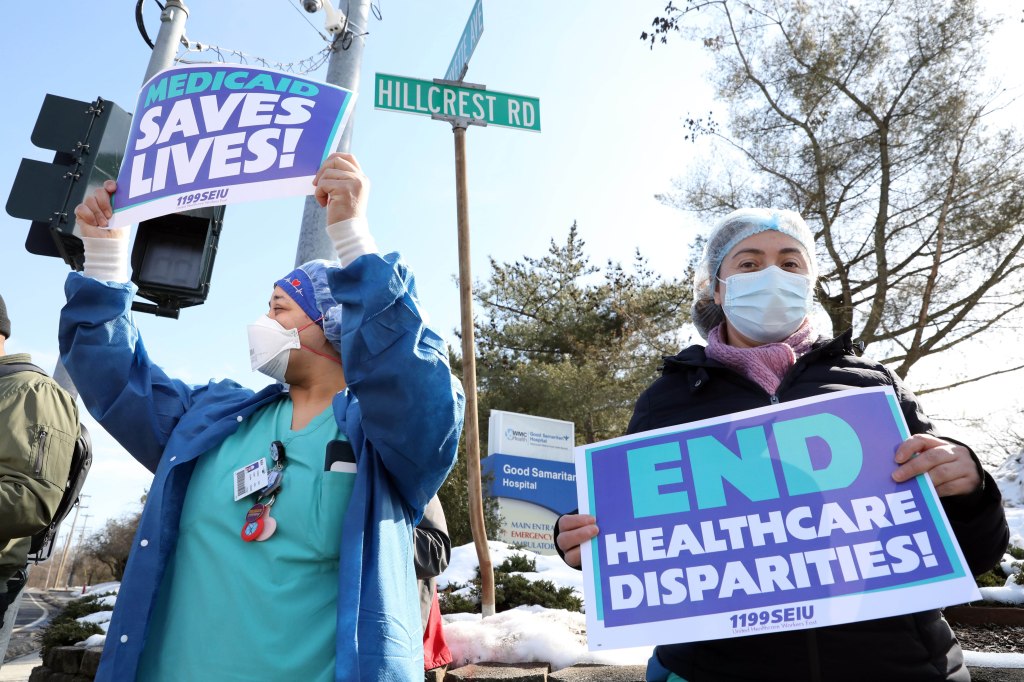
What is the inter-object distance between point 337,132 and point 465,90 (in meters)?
4.03

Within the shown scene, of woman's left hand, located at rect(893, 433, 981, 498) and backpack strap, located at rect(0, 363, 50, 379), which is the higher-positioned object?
backpack strap, located at rect(0, 363, 50, 379)

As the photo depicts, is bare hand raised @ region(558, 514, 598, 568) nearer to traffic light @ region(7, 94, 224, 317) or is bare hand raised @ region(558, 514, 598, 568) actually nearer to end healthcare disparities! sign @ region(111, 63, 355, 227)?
Answer: end healthcare disparities! sign @ region(111, 63, 355, 227)

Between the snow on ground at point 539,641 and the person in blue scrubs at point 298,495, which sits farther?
the snow on ground at point 539,641

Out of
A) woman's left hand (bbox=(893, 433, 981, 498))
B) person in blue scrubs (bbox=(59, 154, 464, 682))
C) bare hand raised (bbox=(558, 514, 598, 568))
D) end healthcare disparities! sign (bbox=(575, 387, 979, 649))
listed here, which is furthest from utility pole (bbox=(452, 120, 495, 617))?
woman's left hand (bbox=(893, 433, 981, 498))

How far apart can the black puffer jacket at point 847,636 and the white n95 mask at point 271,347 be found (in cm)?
125

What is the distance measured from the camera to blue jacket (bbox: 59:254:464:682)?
1.82 metres

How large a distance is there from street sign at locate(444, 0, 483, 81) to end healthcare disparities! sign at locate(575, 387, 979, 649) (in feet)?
16.6

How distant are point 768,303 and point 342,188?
1.29 m

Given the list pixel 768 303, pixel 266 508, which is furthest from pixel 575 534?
pixel 768 303

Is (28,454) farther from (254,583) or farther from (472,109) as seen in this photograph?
(472,109)

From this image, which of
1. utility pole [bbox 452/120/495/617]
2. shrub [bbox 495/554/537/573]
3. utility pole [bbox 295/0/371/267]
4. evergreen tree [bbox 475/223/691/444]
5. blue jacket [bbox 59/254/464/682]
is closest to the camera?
blue jacket [bbox 59/254/464/682]

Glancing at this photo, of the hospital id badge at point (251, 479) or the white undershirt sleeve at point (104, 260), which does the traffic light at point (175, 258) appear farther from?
the hospital id badge at point (251, 479)

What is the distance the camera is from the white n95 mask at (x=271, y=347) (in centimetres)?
235

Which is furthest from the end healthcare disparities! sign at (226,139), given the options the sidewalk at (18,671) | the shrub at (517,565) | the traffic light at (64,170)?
the sidewalk at (18,671)
